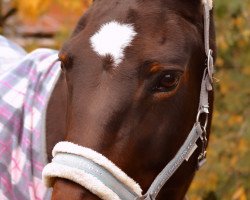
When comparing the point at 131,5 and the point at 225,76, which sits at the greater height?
the point at 131,5

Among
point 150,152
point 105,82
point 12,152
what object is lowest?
point 12,152

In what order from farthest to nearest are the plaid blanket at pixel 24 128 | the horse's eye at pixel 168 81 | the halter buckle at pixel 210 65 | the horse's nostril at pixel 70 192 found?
1. the plaid blanket at pixel 24 128
2. the halter buckle at pixel 210 65
3. the horse's eye at pixel 168 81
4. the horse's nostril at pixel 70 192

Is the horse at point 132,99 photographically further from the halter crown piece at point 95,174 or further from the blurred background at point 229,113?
the blurred background at point 229,113

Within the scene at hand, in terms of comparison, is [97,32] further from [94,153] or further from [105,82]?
[94,153]

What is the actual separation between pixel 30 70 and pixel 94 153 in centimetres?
93

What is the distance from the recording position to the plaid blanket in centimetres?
258

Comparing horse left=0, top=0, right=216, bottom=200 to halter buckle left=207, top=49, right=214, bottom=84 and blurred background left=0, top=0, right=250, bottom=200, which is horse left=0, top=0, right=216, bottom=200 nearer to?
halter buckle left=207, top=49, right=214, bottom=84

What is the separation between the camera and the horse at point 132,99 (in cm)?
202

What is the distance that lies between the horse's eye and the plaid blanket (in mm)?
661

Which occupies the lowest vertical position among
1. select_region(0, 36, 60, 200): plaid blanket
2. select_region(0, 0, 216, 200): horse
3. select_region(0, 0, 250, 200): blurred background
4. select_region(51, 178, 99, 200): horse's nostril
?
select_region(0, 0, 250, 200): blurred background

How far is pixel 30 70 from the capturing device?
2.82 metres

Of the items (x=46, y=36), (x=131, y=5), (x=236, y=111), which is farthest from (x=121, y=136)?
(x=46, y=36)

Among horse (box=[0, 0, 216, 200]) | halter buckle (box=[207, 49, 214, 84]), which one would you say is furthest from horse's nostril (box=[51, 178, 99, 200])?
halter buckle (box=[207, 49, 214, 84])

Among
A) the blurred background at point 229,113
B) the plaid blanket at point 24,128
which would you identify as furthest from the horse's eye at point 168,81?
the blurred background at point 229,113
